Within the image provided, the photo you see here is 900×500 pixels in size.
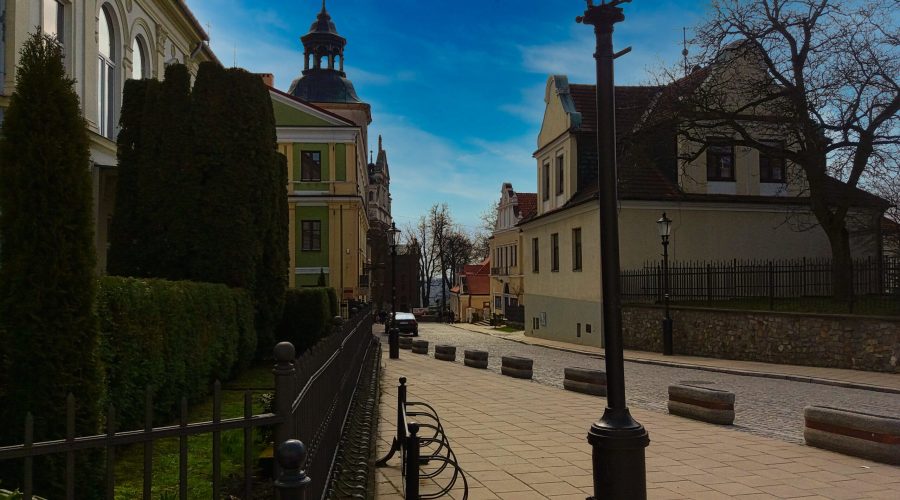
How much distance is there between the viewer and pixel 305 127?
44.1 meters

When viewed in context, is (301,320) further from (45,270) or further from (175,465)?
(45,270)

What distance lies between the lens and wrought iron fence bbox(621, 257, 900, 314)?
1806 cm

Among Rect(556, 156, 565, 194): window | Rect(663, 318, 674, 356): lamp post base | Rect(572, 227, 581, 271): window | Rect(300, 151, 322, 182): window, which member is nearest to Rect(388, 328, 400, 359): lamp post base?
Rect(663, 318, 674, 356): lamp post base

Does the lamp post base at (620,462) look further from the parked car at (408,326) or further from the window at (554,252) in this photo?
the parked car at (408,326)

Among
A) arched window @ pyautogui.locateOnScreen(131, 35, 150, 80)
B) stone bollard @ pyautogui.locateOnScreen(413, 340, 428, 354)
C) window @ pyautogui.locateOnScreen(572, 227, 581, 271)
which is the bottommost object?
stone bollard @ pyautogui.locateOnScreen(413, 340, 428, 354)

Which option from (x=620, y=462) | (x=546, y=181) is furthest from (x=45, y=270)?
(x=546, y=181)

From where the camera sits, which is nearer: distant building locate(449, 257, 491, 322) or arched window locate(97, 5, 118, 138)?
arched window locate(97, 5, 118, 138)

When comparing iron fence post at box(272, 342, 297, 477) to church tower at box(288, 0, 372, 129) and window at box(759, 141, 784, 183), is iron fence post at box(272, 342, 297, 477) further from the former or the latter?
church tower at box(288, 0, 372, 129)

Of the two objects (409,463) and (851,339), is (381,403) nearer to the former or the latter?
(409,463)

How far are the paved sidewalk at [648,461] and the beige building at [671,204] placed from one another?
17.1 metres

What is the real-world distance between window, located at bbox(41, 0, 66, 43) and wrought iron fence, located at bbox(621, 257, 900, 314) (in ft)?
65.7

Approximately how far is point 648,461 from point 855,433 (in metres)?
2.40

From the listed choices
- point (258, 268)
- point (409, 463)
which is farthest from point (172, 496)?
point (258, 268)

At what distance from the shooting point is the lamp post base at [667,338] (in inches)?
914
